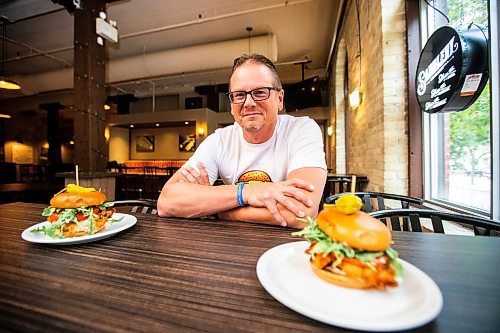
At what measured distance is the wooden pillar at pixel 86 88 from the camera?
10.8 ft

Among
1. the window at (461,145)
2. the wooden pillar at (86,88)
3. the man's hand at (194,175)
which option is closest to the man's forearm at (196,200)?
the man's hand at (194,175)

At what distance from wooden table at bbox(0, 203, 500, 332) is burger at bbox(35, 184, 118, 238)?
0.07m

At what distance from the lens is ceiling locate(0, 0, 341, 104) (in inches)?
191

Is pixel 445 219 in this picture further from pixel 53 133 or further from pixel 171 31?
pixel 53 133

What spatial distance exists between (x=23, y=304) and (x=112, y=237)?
1.40 feet

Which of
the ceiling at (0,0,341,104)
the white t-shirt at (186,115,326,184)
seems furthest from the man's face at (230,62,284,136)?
the ceiling at (0,0,341,104)

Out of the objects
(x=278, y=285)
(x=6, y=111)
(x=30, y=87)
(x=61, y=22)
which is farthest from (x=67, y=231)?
(x=6, y=111)

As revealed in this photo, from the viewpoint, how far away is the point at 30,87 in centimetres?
761

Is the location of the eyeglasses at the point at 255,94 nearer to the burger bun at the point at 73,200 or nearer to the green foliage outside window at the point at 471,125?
the burger bun at the point at 73,200

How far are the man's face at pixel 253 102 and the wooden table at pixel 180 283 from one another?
0.77m

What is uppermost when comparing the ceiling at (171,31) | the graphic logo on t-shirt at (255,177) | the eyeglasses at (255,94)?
the ceiling at (171,31)

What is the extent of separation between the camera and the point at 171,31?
591 centimetres

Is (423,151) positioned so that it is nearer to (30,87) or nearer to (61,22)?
(61,22)

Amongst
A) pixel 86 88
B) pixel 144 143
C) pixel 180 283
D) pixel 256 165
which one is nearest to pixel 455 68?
pixel 256 165
